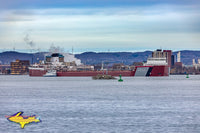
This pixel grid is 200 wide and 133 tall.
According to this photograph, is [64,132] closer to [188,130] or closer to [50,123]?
[50,123]

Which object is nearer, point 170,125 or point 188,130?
point 188,130

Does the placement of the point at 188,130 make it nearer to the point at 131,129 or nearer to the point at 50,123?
the point at 131,129

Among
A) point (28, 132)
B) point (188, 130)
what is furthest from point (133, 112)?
point (28, 132)

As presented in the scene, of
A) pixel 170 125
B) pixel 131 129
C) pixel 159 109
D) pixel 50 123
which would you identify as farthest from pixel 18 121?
pixel 159 109

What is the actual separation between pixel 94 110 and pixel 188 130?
1434 centimetres

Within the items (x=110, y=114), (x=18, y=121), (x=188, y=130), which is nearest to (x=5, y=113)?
(x=18, y=121)

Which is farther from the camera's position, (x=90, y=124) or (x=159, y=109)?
(x=159, y=109)

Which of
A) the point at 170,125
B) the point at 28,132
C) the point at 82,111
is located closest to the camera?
the point at 28,132

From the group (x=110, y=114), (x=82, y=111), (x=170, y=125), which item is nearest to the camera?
(x=170, y=125)

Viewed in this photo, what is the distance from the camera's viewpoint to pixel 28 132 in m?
29.5

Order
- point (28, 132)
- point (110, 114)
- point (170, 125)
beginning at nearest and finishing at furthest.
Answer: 1. point (28, 132)
2. point (170, 125)
3. point (110, 114)

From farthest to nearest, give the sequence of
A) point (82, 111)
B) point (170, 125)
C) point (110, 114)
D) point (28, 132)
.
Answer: point (82, 111), point (110, 114), point (170, 125), point (28, 132)

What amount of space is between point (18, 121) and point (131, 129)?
885 cm

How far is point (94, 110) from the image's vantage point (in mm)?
42750
